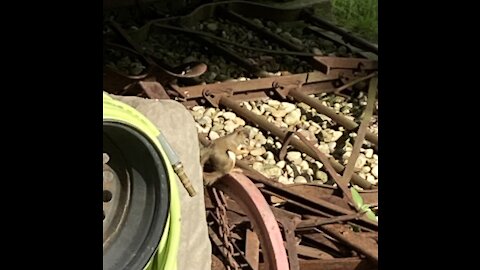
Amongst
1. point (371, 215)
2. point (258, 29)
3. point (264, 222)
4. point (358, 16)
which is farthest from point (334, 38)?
point (264, 222)

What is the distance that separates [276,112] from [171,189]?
2541 millimetres

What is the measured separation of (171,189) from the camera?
5.67 feet

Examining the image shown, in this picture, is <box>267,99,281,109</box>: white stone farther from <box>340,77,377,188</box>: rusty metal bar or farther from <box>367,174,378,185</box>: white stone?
<box>367,174,378,185</box>: white stone

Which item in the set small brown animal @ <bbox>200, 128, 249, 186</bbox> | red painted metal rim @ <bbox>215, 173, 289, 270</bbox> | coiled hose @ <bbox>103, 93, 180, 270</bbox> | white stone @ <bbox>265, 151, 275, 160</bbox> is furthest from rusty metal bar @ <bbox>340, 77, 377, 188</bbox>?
coiled hose @ <bbox>103, 93, 180, 270</bbox>

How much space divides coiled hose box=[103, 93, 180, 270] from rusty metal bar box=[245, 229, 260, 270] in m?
0.78

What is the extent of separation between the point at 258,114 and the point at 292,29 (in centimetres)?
129

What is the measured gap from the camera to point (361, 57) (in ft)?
15.6

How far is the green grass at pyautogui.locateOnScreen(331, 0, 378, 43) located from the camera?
543cm

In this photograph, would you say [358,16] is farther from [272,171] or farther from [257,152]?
[272,171]

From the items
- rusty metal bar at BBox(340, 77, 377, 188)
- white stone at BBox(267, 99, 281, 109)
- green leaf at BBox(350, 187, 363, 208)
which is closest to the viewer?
green leaf at BBox(350, 187, 363, 208)

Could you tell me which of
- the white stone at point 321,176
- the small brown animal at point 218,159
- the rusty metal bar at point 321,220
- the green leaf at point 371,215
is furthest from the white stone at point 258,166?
the small brown animal at point 218,159
